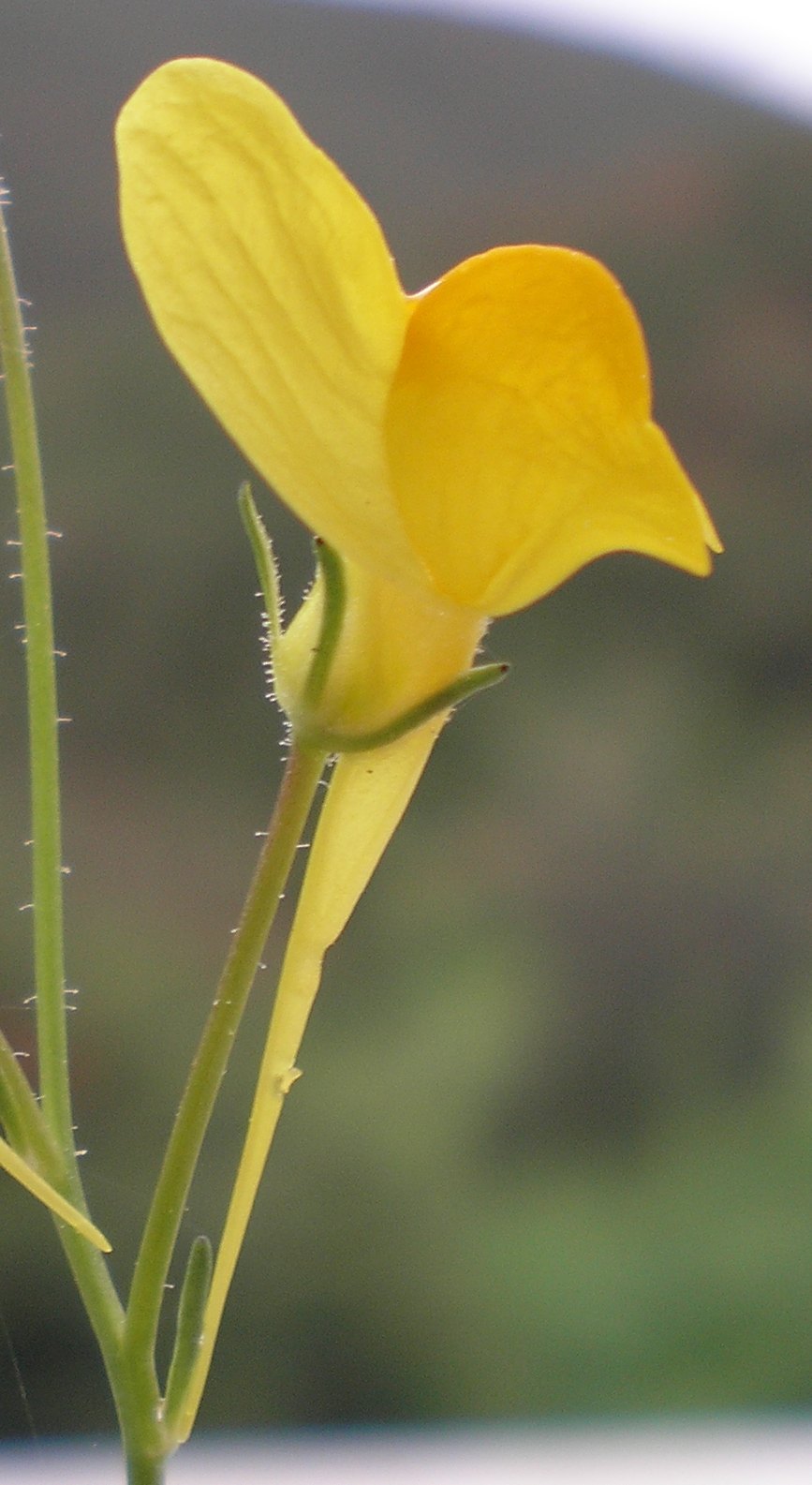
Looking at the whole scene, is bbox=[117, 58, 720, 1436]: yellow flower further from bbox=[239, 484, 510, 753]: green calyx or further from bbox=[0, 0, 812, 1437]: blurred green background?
bbox=[0, 0, 812, 1437]: blurred green background

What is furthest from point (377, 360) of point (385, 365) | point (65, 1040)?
point (65, 1040)

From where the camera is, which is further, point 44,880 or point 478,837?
point 478,837

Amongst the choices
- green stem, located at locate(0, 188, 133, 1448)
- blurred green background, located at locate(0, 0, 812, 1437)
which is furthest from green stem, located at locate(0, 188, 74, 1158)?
blurred green background, located at locate(0, 0, 812, 1437)

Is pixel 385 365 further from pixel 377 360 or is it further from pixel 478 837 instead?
pixel 478 837

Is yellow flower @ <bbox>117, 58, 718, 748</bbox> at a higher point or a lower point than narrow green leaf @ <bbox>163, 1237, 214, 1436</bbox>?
higher

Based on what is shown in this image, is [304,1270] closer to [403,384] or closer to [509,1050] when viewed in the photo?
[509,1050]

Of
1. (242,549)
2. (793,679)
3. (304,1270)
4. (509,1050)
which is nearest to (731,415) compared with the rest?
(793,679)

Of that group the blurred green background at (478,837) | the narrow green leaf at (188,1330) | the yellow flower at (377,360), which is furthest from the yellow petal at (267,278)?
the blurred green background at (478,837)

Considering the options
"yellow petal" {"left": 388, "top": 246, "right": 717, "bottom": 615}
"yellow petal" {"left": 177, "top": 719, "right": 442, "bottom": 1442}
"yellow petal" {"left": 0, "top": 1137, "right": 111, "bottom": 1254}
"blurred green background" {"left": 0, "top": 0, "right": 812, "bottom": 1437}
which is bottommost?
"blurred green background" {"left": 0, "top": 0, "right": 812, "bottom": 1437}
